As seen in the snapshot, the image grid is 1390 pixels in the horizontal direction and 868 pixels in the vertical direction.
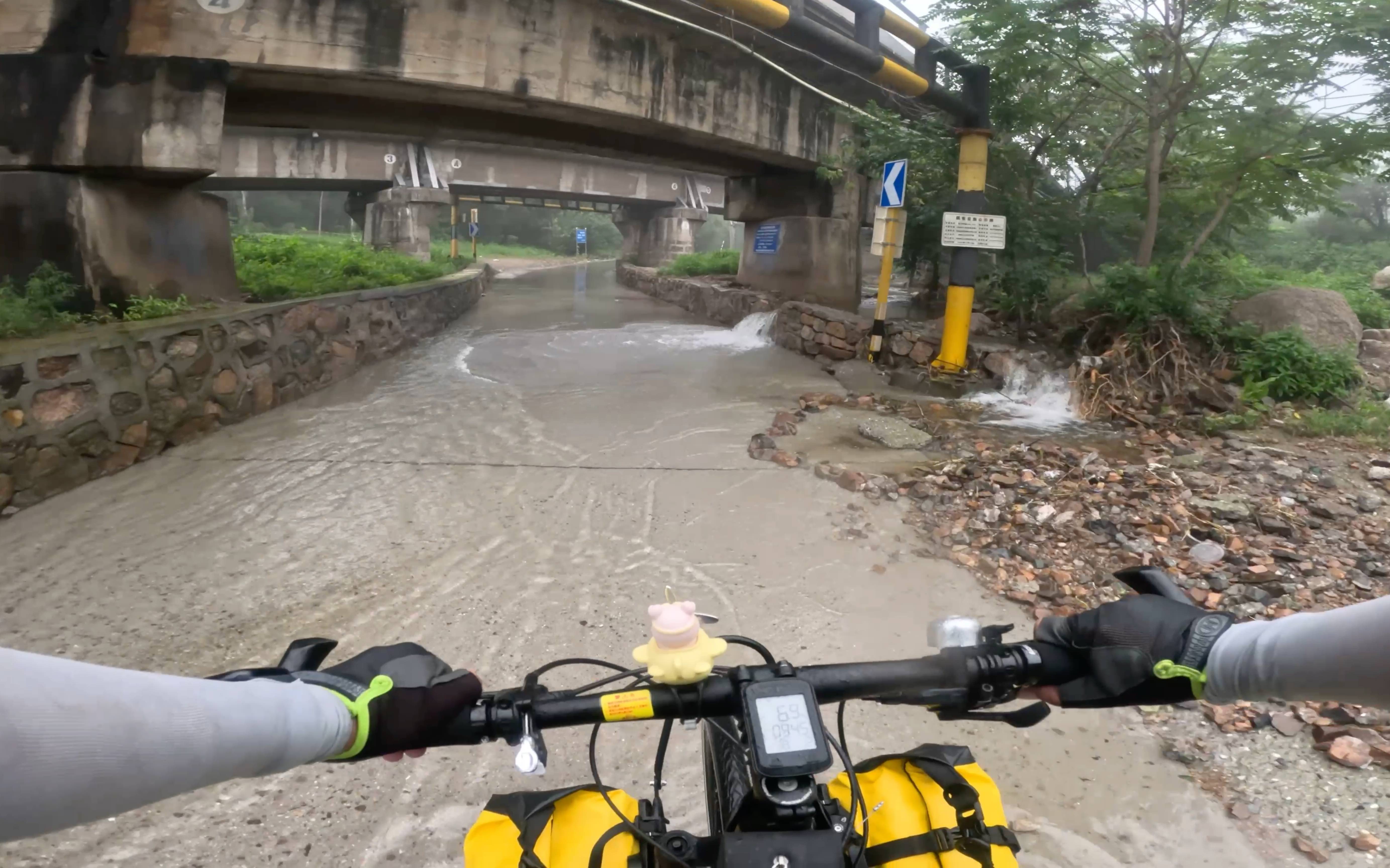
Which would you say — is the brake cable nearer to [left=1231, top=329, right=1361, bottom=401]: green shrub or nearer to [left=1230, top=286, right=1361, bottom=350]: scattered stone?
[left=1231, top=329, right=1361, bottom=401]: green shrub

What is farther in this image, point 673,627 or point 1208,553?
point 1208,553

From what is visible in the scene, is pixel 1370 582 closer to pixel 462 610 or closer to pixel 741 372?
pixel 462 610

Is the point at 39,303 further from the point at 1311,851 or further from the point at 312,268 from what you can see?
the point at 1311,851

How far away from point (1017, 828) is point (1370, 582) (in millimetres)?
2810

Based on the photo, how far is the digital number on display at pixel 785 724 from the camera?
48.2 inches

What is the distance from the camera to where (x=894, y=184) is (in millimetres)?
9539

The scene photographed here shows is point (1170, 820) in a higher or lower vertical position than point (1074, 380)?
lower

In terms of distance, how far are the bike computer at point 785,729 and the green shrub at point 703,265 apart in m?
20.3

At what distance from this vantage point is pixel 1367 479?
18.2 feet

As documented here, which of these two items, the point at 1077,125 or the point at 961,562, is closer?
the point at 961,562

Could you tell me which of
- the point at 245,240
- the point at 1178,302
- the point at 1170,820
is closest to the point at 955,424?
the point at 1178,302

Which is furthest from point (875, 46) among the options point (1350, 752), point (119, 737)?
point (119, 737)

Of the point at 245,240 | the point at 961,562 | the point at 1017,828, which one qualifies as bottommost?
the point at 1017,828

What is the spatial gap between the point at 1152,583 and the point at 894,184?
28.9 ft
